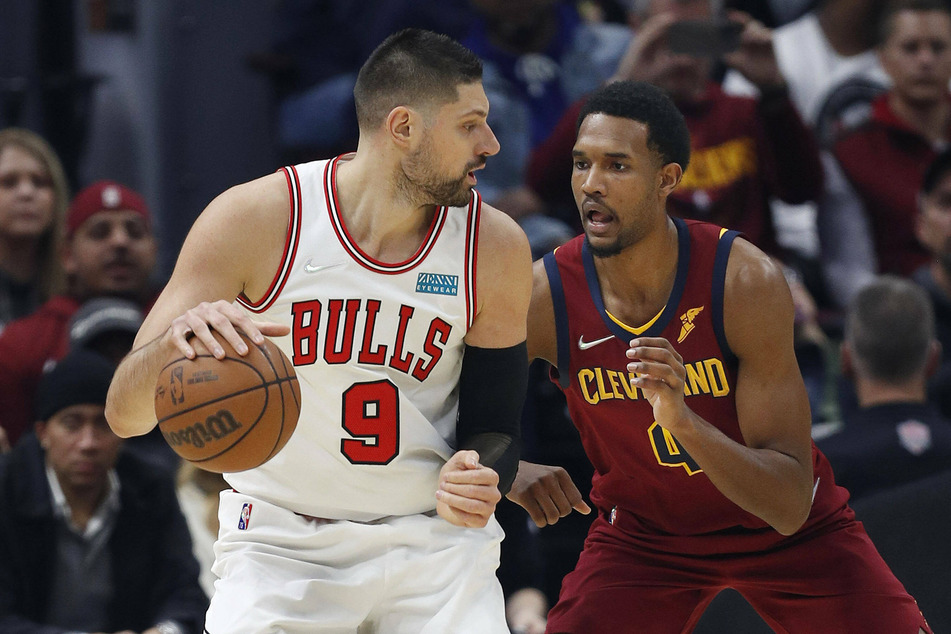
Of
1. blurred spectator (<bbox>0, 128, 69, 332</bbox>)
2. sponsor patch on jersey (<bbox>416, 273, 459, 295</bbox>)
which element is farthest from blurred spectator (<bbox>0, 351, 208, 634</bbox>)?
sponsor patch on jersey (<bbox>416, 273, 459, 295</bbox>)

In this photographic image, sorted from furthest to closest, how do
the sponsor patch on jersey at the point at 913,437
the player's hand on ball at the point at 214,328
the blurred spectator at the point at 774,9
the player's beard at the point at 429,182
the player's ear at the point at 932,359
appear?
the blurred spectator at the point at 774,9 < the player's ear at the point at 932,359 < the sponsor patch on jersey at the point at 913,437 < the player's beard at the point at 429,182 < the player's hand on ball at the point at 214,328

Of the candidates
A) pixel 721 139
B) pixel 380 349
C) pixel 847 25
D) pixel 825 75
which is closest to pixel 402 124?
pixel 380 349

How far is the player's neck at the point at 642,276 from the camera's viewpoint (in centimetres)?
387

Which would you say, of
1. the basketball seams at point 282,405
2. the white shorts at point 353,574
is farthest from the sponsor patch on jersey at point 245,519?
the basketball seams at point 282,405

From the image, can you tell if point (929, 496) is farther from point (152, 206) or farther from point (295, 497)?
point (152, 206)

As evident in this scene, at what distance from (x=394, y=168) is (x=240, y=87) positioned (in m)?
4.41

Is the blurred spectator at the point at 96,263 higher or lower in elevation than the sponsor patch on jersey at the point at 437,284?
lower

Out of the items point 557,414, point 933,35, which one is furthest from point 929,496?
point 933,35

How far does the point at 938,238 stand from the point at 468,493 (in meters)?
4.23

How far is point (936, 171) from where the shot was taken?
6652mm

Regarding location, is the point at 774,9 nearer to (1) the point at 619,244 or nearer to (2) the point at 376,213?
(1) the point at 619,244

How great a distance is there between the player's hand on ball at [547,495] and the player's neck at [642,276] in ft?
1.66

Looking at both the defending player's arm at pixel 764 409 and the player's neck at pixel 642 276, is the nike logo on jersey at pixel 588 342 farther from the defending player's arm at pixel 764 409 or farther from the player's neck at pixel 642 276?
the defending player's arm at pixel 764 409

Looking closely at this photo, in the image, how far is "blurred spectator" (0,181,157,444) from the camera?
230 inches
